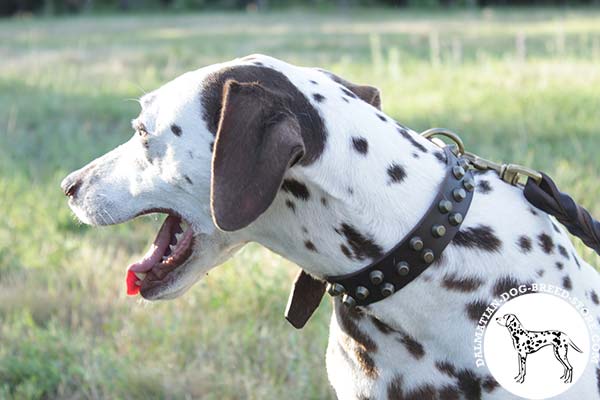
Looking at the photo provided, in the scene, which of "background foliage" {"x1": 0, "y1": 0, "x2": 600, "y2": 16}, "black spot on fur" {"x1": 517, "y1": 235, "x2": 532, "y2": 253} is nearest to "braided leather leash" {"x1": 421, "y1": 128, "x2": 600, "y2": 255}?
"black spot on fur" {"x1": 517, "y1": 235, "x2": 532, "y2": 253}

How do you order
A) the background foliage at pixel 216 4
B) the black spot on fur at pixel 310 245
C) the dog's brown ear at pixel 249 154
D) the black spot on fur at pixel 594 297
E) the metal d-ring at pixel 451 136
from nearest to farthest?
the dog's brown ear at pixel 249 154
the black spot on fur at pixel 310 245
the black spot on fur at pixel 594 297
the metal d-ring at pixel 451 136
the background foliage at pixel 216 4

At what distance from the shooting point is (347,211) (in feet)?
7.47

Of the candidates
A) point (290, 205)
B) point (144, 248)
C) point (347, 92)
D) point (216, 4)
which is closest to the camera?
point (290, 205)

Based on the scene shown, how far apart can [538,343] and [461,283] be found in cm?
31

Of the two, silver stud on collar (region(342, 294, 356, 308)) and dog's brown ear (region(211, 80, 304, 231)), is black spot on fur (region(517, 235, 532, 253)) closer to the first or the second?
silver stud on collar (region(342, 294, 356, 308))

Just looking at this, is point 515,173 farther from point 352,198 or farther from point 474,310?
point 352,198

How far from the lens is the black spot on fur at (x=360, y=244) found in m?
2.29

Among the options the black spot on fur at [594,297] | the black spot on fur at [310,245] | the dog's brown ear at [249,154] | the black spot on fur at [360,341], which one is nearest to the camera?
the dog's brown ear at [249,154]

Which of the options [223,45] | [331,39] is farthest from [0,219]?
[331,39]

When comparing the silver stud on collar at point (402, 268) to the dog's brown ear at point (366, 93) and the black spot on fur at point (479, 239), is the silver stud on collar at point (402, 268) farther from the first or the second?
the dog's brown ear at point (366, 93)

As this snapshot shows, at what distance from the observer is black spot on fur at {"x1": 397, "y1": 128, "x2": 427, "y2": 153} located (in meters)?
2.40

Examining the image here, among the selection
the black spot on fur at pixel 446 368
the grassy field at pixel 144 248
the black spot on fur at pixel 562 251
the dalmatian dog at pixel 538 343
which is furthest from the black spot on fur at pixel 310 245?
the grassy field at pixel 144 248

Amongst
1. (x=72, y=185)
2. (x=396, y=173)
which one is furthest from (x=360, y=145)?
(x=72, y=185)

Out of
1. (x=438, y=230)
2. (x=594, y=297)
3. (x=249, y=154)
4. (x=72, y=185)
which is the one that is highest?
(x=249, y=154)
